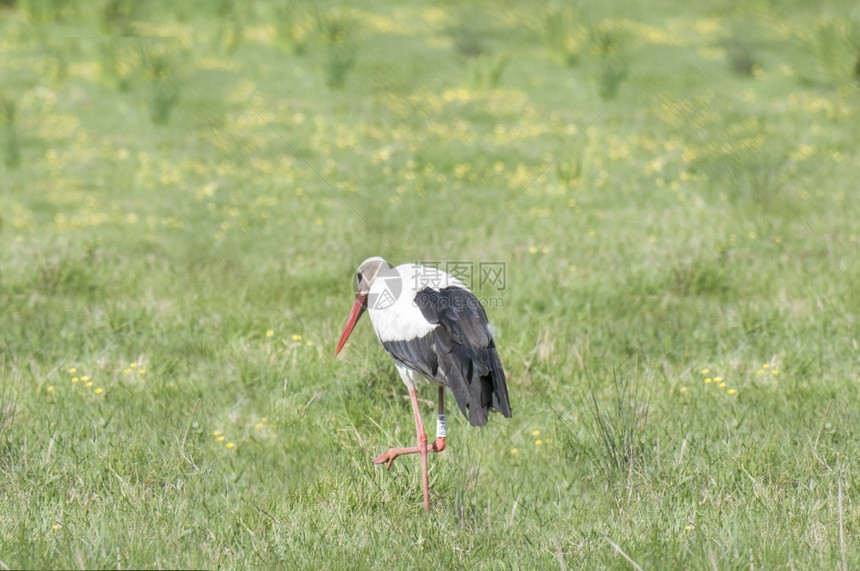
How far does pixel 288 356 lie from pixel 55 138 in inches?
293

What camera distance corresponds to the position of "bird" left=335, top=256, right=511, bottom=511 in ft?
13.1

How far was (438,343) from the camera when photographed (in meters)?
4.13

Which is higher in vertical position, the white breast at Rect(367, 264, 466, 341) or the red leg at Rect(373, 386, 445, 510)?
the white breast at Rect(367, 264, 466, 341)

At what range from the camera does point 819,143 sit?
10.2 meters

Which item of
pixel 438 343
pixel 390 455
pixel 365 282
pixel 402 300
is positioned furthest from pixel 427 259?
pixel 390 455

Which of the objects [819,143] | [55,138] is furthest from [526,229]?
[55,138]

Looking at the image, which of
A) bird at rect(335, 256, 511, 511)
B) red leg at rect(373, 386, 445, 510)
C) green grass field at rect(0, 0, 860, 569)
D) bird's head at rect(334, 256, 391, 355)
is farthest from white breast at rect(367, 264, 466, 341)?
green grass field at rect(0, 0, 860, 569)

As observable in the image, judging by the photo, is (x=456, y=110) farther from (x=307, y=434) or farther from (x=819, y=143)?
(x=307, y=434)

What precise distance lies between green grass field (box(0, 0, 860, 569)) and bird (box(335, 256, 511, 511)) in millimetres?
268

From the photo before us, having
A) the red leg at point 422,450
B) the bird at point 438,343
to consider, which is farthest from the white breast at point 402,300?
the red leg at point 422,450

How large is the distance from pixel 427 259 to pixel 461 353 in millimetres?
3170

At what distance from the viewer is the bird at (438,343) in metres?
4.00

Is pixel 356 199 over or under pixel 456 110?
under

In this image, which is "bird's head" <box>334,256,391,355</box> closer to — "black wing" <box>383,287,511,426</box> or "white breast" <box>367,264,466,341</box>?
"white breast" <box>367,264,466,341</box>
